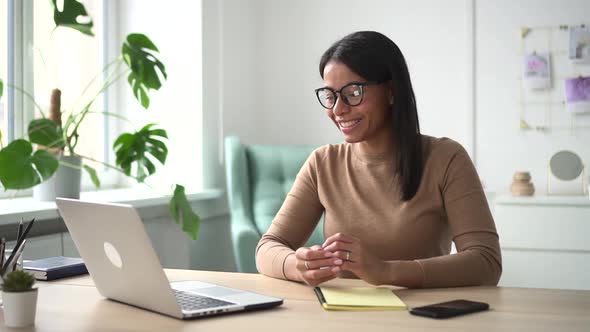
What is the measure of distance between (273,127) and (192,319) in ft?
9.25

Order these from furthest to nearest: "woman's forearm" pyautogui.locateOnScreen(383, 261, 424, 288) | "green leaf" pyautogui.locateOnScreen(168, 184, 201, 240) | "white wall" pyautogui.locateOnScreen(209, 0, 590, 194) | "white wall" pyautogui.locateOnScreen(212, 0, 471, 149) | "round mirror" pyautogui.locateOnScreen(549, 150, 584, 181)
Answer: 1. "white wall" pyautogui.locateOnScreen(212, 0, 471, 149)
2. "white wall" pyautogui.locateOnScreen(209, 0, 590, 194)
3. "round mirror" pyautogui.locateOnScreen(549, 150, 584, 181)
4. "woman's forearm" pyautogui.locateOnScreen(383, 261, 424, 288)
5. "green leaf" pyautogui.locateOnScreen(168, 184, 201, 240)

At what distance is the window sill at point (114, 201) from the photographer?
2.27 m

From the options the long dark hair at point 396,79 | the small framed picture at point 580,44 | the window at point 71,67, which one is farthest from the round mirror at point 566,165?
the window at point 71,67

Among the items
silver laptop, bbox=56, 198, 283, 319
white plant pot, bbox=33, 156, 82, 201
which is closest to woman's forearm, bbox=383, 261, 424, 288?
silver laptop, bbox=56, 198, 283, 319

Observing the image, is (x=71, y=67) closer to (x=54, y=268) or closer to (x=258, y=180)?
(x=258, y=180)

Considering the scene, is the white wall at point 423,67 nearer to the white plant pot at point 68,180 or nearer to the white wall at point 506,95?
the white wall at point 506,95

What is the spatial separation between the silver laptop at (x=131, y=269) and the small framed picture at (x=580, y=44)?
105 inches

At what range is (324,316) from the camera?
138 cm

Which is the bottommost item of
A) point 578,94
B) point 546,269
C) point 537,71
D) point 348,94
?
point 546,269

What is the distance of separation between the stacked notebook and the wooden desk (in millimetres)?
126

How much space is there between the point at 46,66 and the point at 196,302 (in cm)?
177

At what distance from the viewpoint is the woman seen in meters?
1.94

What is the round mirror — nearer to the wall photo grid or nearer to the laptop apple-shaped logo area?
the wall photo grid

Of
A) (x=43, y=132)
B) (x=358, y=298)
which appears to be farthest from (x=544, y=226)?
(x=43, y=132)
